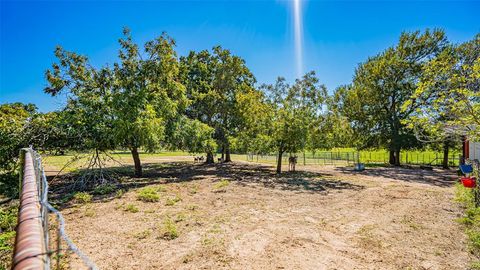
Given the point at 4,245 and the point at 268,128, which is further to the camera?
the point at 268,128

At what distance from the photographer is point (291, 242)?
20.1 ft

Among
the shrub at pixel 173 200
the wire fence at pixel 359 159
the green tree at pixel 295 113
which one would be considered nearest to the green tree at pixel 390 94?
the wire fence at pixel 359 159

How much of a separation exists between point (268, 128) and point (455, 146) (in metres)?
20.3

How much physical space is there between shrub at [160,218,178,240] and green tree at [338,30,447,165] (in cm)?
2604

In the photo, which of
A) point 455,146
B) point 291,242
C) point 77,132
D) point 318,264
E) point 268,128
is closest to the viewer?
point 318,264

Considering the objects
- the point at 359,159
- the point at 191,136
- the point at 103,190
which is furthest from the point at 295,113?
the point at 359,159

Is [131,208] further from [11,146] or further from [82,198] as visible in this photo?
[11,146]

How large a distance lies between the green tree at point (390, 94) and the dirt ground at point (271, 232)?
60.5 ft

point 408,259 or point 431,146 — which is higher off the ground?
point 431,146

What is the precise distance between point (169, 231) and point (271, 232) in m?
2.55

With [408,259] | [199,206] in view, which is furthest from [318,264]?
[199,206]

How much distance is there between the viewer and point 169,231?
21.9 ft

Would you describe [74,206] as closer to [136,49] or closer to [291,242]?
[291,242]

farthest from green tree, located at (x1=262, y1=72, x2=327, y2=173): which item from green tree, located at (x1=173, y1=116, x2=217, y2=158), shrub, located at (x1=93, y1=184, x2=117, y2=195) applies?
shrub, located at (x1=93, y1=184, x2=117, y2=195)
